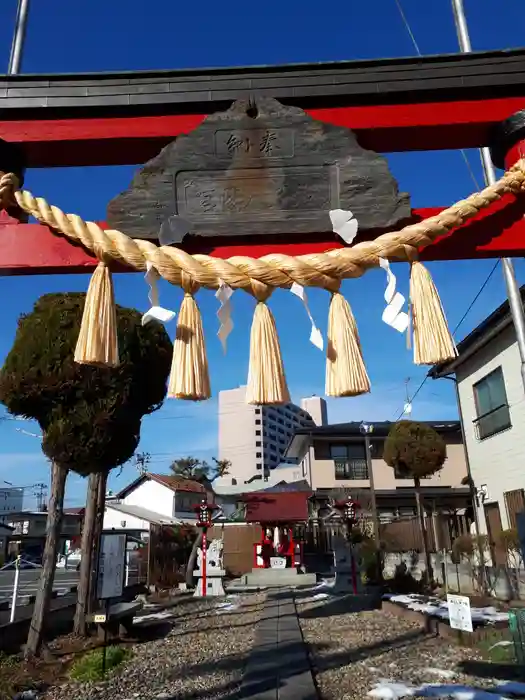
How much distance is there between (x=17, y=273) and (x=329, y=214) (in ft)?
4.38

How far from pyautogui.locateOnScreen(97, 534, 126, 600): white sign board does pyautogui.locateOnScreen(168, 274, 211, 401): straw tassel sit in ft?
18.6

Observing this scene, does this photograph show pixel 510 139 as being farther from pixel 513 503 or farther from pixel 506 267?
pixel 513 503

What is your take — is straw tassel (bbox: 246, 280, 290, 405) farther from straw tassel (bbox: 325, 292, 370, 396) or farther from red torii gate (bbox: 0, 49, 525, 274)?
red torii gate (bbox: 0, 49, 525, 274)

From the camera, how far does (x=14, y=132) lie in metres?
2.37

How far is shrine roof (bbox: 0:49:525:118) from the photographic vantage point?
7.70ft

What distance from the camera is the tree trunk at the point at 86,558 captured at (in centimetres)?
801

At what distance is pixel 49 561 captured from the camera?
6902mm

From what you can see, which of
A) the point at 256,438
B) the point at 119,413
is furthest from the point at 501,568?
the point at 256,438

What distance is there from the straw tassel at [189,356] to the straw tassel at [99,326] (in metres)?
0.24

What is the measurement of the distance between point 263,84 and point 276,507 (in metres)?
16.6

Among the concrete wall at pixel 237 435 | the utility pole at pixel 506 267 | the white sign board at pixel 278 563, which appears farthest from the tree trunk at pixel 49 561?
the concrete wall at pixel 237 435

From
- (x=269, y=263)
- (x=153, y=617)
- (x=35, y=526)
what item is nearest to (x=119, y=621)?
(x=153, y=617)

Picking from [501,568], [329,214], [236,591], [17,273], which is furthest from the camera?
[236,591]

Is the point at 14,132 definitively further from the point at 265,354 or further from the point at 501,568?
the point at 501,568
